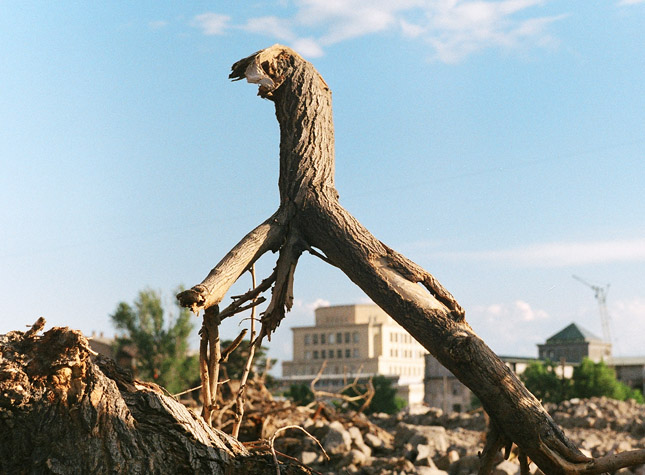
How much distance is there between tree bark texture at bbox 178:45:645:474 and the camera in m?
3.87

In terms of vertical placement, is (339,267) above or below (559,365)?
above

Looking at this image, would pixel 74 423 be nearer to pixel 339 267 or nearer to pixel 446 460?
pixel 339 267

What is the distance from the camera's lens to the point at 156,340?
23.9 m

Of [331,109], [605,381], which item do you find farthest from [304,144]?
[605,381]

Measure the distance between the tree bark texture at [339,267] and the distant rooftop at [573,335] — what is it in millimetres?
87457

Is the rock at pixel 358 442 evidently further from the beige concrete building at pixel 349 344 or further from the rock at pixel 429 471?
the beige concrete building at pixel 349 344

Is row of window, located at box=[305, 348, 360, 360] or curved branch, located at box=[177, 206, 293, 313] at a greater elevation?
curved branch, located at box=[177, 206, 293, 313]

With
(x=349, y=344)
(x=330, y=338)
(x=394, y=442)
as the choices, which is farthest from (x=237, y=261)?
(x=330, y=338)

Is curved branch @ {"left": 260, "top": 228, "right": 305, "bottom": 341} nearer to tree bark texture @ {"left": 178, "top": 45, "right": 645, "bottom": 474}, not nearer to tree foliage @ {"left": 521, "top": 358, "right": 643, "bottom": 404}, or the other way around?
tree bark texture @ {"left": 178, "top": 45, "right": 645, "bottom": 474}

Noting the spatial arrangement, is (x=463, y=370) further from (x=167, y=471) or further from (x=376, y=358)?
(x=376, y=358)

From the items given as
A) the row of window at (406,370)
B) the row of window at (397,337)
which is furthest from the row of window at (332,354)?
the row of window at (397,337)

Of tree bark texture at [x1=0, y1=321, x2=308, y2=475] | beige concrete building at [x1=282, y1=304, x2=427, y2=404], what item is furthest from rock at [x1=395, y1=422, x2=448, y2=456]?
beige concrete building at [x1=282, y1=304, x2=427, y2=404]

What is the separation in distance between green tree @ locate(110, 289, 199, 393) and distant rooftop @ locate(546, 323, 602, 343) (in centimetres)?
7081

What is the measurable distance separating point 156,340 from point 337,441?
54.6ft
